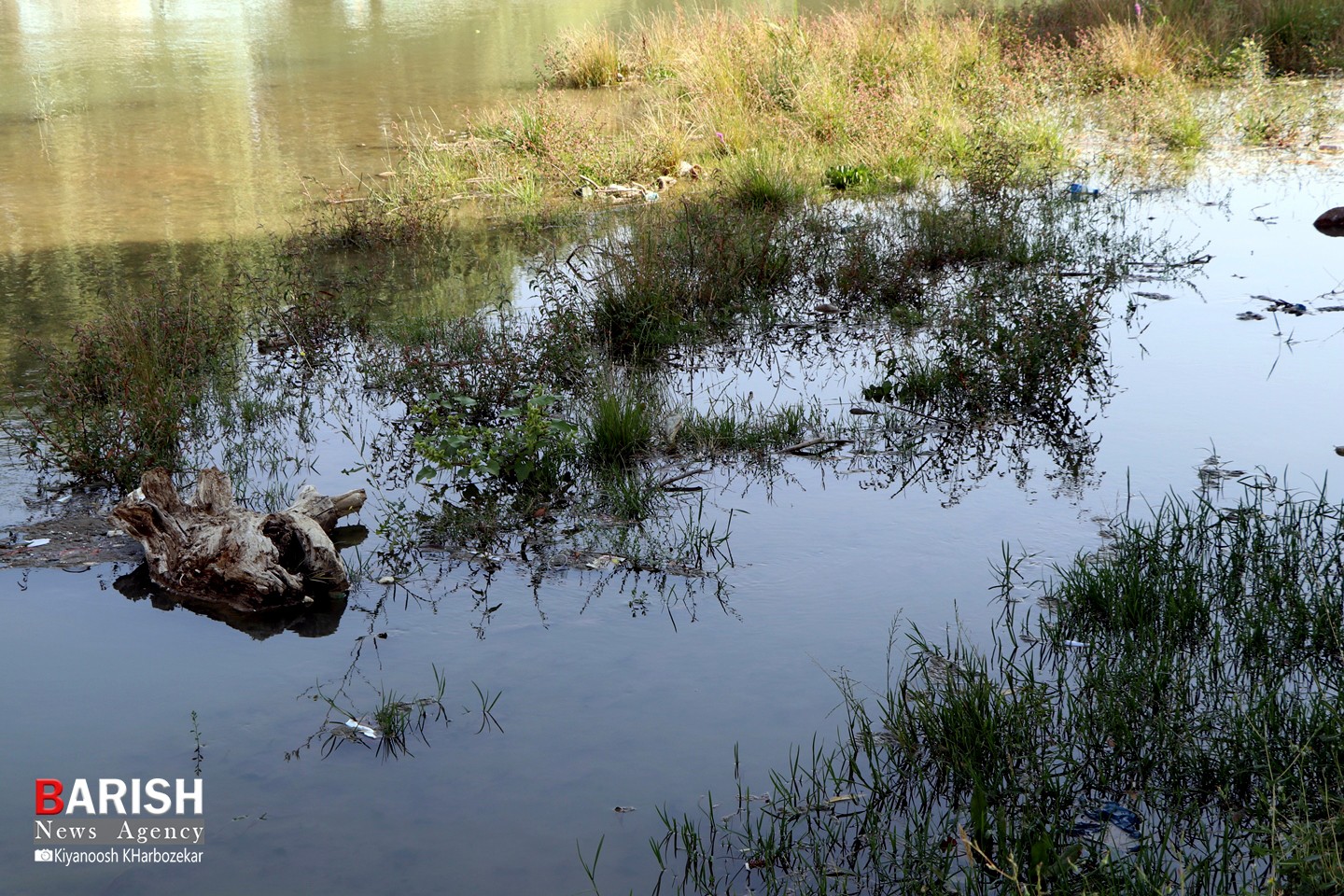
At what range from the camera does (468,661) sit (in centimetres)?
402

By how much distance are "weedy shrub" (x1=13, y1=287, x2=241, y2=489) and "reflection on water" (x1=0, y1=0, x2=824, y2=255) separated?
349 centimetres

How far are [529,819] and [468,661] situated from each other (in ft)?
2.95

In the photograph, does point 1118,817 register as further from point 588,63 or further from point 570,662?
point 588,63

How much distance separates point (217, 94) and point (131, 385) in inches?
568

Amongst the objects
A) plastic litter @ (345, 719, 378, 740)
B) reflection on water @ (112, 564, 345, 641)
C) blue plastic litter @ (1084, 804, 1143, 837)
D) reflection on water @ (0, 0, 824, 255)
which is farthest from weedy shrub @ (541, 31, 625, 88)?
blue plastic litter @ (1084, 804, 1143, 837)

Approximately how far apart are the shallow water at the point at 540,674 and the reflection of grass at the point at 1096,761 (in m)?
0.21

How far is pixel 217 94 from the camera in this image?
60.6ft

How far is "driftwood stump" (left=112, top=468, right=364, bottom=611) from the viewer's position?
443cm

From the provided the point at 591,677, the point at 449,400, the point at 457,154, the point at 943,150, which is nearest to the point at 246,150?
the point at 457,154

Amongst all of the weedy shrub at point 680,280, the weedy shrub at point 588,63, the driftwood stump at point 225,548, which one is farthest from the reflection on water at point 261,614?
the weedy shrub at point 588,63

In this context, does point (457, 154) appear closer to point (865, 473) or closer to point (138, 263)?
point (138, 263)

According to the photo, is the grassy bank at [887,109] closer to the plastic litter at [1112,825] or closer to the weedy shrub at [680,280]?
the weedy shrub at [680,280]

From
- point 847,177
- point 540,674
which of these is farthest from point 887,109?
point 540,674

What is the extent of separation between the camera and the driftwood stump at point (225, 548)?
14.5 ft
